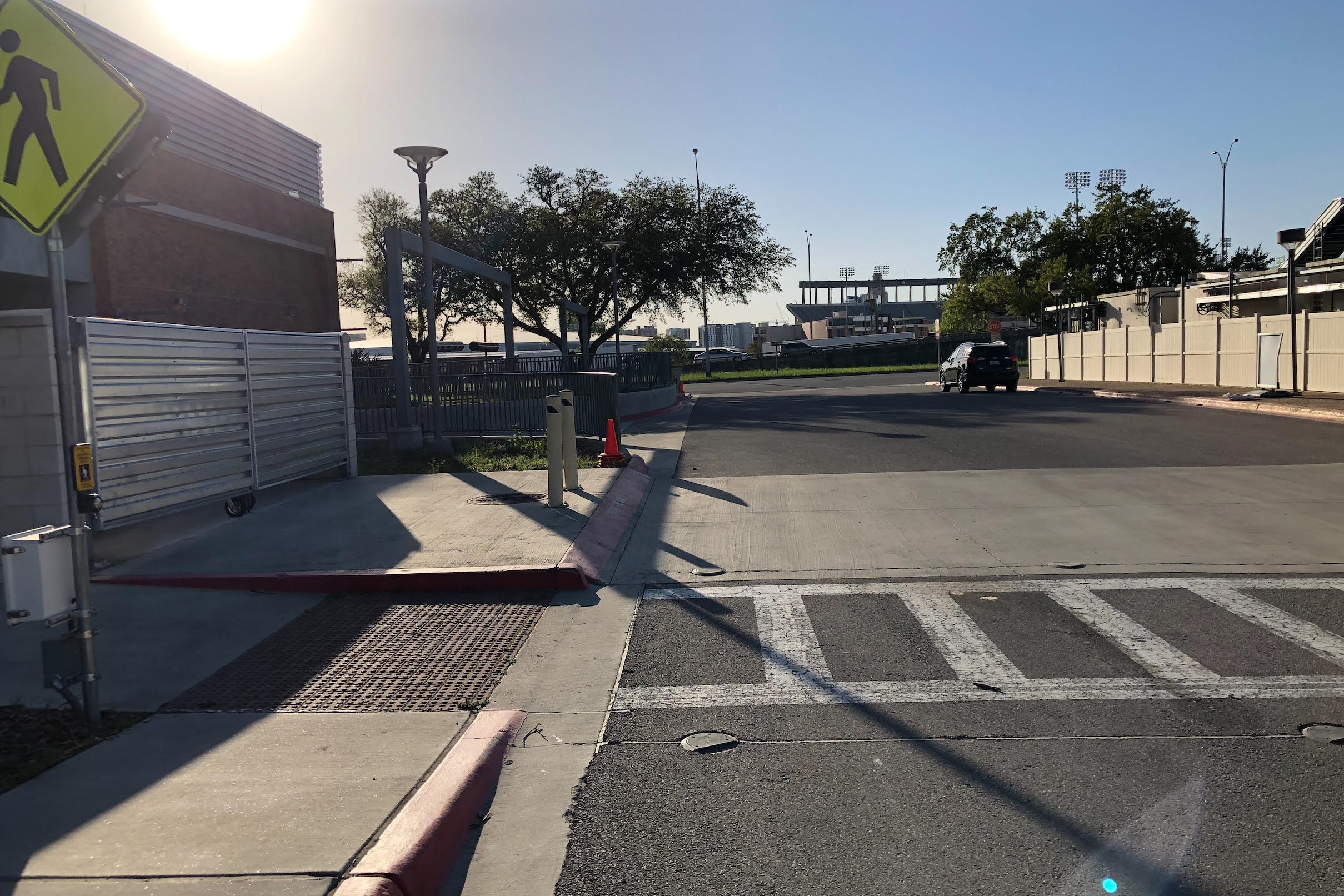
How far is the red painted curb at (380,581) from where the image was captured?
7.73 meters

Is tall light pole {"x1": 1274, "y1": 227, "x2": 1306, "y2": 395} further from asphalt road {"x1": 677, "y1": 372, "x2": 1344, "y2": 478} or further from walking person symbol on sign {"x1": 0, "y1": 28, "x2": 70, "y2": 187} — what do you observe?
walking person symbol on sign {"x1": 0, "y1": 28, "x2": 70, "y2": 187}

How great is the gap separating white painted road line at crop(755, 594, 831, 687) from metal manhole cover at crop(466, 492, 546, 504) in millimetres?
4366

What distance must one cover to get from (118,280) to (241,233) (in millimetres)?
5019

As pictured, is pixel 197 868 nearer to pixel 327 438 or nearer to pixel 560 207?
pixel 327 438

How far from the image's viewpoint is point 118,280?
20312 mm

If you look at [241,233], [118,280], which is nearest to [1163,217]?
[241,233]

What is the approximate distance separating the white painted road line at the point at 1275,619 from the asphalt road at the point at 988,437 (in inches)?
253

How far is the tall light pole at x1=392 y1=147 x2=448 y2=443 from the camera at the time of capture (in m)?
A: 15.4

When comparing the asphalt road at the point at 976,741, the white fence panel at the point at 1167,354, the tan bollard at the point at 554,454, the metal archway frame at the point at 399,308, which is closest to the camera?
the asphalt road at the point at 976,741

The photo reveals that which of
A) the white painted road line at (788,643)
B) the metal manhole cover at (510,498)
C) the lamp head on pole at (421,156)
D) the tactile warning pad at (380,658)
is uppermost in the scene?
the lamp head on pole at (421,156)

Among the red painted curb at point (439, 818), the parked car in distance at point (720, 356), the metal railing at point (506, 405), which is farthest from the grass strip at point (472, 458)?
the parked car in distance at point (720, 356)

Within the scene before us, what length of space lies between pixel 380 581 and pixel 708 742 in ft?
12.8

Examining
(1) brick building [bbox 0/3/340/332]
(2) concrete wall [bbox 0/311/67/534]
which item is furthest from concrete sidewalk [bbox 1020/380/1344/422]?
(1) brick building [bbox 0/3/340/332]

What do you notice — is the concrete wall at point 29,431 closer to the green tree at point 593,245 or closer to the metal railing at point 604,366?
the metal railing at point 604,366
